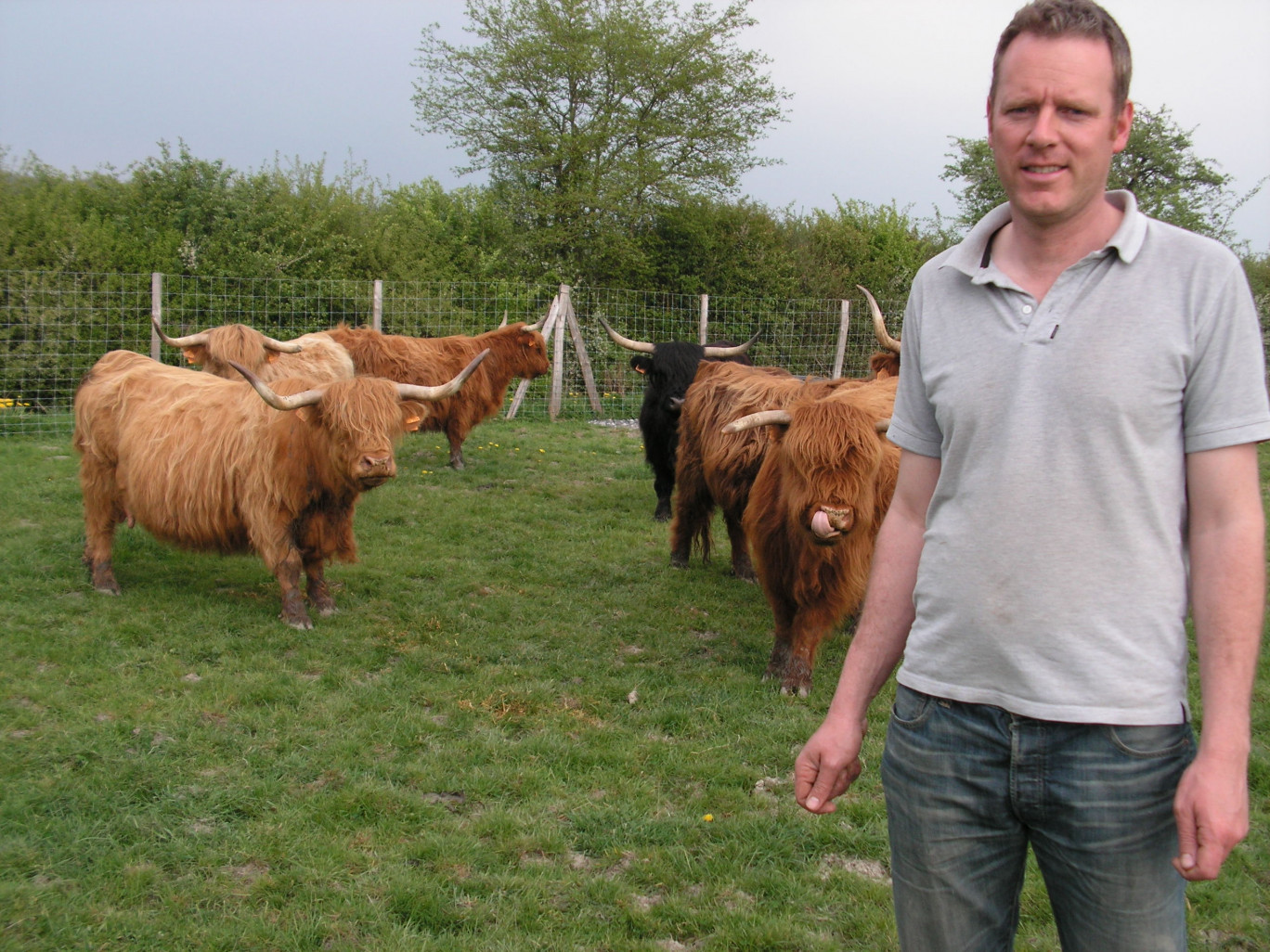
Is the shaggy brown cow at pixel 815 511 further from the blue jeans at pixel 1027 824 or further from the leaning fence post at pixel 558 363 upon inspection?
the leaning fence post at pixel 558 363

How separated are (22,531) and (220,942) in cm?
545

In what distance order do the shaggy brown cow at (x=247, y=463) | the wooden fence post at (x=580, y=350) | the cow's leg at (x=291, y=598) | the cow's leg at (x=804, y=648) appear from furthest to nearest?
the wooden fence post at (x=580, y=350), the cow's leg at (x=291, y=598), the shaggy brown cow at (x=247, y=463), the cow's leg at (x=804, y=648)

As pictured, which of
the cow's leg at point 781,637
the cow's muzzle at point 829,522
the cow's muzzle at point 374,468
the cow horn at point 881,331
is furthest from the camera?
the cow horn at point 881,331

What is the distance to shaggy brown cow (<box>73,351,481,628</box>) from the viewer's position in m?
5.37

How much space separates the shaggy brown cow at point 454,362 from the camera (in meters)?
10.4

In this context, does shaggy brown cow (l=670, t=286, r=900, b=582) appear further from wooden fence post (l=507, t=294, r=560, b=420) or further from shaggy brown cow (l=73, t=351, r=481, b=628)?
wooden fence post (l=507, t=294, r=560, b=420)

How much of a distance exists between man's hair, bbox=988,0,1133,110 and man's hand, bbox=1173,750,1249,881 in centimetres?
101

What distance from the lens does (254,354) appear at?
793cm

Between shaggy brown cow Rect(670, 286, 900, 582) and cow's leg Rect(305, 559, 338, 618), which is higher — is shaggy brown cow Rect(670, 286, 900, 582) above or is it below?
above

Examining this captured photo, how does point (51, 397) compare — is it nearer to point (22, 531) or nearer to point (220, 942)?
point (22, 531)

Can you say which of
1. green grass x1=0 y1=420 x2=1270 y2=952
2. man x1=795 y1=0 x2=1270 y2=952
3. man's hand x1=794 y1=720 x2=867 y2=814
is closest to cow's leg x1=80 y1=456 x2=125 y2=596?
green grass x1=0 y1=420 x2=1270 y2=952

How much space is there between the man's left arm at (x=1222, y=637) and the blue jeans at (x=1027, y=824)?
65 mm

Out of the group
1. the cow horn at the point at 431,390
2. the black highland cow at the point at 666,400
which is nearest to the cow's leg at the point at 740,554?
the black highland cow at the point at 666,400

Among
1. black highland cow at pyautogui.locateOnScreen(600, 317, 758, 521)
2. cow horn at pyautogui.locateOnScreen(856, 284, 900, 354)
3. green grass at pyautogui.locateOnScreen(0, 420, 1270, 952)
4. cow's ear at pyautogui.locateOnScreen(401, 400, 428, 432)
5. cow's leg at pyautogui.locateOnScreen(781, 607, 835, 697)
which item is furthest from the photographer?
black highland cow at pyautogui.locateOnScreen(600, 317, 758, 521)
